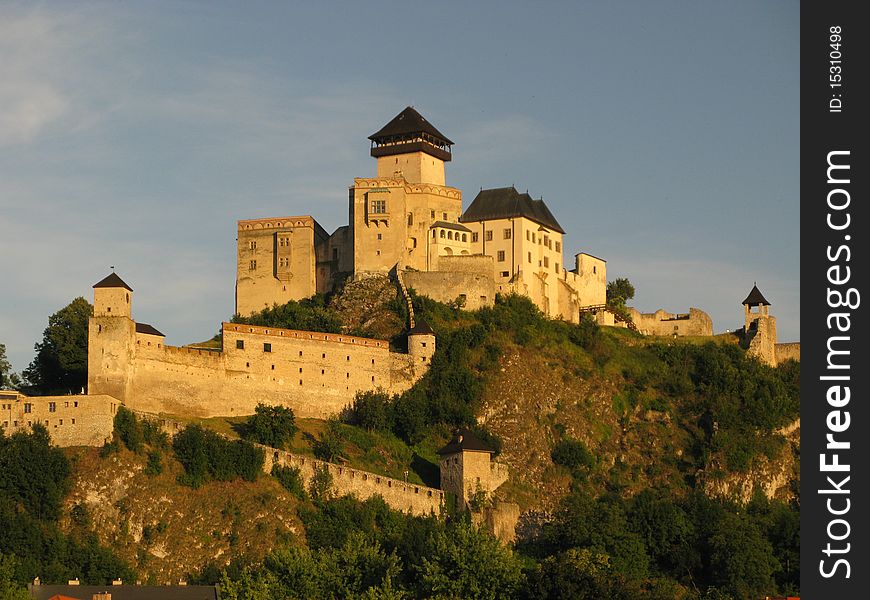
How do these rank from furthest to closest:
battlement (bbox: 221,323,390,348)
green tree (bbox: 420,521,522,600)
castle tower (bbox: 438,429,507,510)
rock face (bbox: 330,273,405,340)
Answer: rock face (bbox: 330,273,405,340) < battlement (bbox: 221,323,390,348) < castle tower (bbox: 438,429,507,510) < green tree (bbox: 420,521,522,600)

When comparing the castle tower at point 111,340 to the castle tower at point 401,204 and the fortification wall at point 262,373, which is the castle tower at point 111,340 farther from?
the castle tower at point 401,204

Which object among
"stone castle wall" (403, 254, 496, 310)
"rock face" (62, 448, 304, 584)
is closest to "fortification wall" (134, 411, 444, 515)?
"rock face" (62, 448, 304, 584)

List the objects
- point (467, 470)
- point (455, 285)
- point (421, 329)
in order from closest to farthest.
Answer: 1. point (467, 470)
2. point (421, 329)
3. point (455, 285)

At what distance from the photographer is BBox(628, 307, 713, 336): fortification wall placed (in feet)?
357

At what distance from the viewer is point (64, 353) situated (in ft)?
302

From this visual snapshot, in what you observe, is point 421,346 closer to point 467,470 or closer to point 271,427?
point 271,427

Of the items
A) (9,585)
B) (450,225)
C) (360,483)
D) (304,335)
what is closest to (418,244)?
(450,225)

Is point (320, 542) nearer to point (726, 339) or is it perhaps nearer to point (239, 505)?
point (239, 505)

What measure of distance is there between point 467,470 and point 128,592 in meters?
19.1

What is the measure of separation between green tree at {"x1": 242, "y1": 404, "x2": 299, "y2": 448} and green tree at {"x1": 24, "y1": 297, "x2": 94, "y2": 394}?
11.3m

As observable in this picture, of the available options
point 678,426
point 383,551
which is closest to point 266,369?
point 383,551

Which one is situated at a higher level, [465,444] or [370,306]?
[370,306]

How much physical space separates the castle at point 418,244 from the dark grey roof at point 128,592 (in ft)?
105

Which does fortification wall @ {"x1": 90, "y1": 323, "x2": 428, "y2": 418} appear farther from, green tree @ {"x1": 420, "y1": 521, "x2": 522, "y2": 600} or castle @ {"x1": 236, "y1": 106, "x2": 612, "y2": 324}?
green tree @ {"x1": 420, "y1": 521, "x2": 522, "y2": 600}
